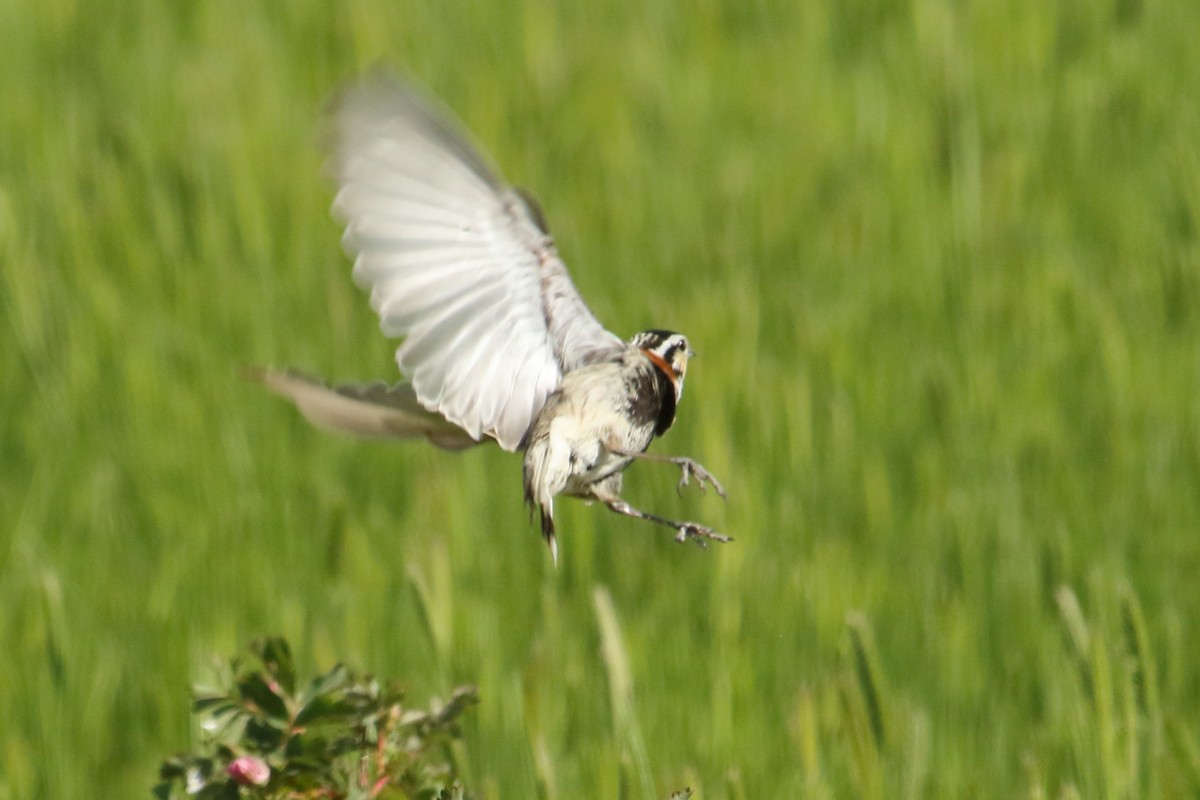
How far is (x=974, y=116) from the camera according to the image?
4.81 m

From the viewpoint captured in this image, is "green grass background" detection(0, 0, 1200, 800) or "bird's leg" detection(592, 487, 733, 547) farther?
"green grass background" detection(0, 0, 1200, 800)

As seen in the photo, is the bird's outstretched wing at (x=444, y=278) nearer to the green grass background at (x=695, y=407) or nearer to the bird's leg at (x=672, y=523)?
the bird's leg at (x=672, y=523)

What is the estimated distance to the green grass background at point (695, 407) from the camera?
2.81 meters

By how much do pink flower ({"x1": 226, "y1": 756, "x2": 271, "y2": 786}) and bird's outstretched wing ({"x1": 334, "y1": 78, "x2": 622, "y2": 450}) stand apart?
1.24 feet

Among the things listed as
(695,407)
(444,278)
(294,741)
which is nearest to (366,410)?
(444,278)

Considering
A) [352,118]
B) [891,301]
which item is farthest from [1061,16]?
[352,118]

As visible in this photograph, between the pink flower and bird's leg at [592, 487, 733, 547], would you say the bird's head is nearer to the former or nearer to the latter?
bird's leg at [592, 487, 733, 547]

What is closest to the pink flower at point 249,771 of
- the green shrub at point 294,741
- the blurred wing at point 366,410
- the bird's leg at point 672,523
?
the green shrub at point 294,741

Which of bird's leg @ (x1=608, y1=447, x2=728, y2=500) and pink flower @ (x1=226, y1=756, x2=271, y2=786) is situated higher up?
bird's leg @ (x1=608, y1=447, x2=728, y2=500)

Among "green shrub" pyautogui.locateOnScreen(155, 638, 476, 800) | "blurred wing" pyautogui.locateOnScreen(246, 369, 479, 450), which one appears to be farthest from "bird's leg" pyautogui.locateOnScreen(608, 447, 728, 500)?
"green shrub" pyautogui.locateOnScreen(155, 638, 476, 800)

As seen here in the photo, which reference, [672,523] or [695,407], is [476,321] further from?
[695,407]

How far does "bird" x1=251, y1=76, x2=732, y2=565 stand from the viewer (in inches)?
59.9

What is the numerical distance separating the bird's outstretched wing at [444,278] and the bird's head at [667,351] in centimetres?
4

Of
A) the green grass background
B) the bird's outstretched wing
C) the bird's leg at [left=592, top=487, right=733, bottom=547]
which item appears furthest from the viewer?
the green grass background
